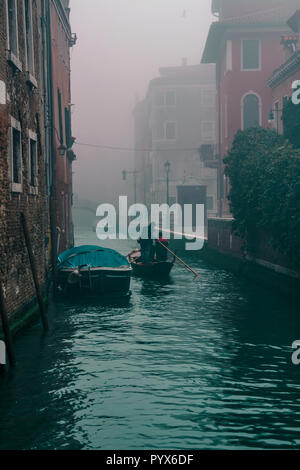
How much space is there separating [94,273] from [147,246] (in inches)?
222

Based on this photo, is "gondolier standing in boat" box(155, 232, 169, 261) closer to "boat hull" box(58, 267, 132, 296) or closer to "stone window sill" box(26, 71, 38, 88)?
"boat hull" box(58, 267, 132, 296)

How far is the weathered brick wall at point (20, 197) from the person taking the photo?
1120 centimetres

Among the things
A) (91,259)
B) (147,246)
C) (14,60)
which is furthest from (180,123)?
(14,60)

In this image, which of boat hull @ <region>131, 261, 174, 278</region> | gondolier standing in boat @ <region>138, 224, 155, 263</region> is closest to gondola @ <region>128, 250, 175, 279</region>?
boat hull @ <region>131, 261, 174, 278</region>

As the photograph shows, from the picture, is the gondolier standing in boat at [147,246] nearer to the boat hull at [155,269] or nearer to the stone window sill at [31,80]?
the boat hull at [155,269]

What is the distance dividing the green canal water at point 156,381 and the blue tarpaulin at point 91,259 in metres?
1.87

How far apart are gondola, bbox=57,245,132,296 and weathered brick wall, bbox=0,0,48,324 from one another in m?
0.89

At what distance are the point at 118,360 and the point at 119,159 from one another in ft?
310

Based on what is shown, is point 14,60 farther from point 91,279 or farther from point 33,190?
point 91,279

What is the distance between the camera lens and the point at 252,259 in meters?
24.2

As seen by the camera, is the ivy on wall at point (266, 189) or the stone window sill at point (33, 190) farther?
the ivy on wall at point (266, 189)

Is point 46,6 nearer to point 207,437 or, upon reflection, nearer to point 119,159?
point 207,437

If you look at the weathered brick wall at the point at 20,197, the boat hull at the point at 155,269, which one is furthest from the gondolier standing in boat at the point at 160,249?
the weathered brick wall at the point at 20,197

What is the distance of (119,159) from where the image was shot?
10394 centimetres
